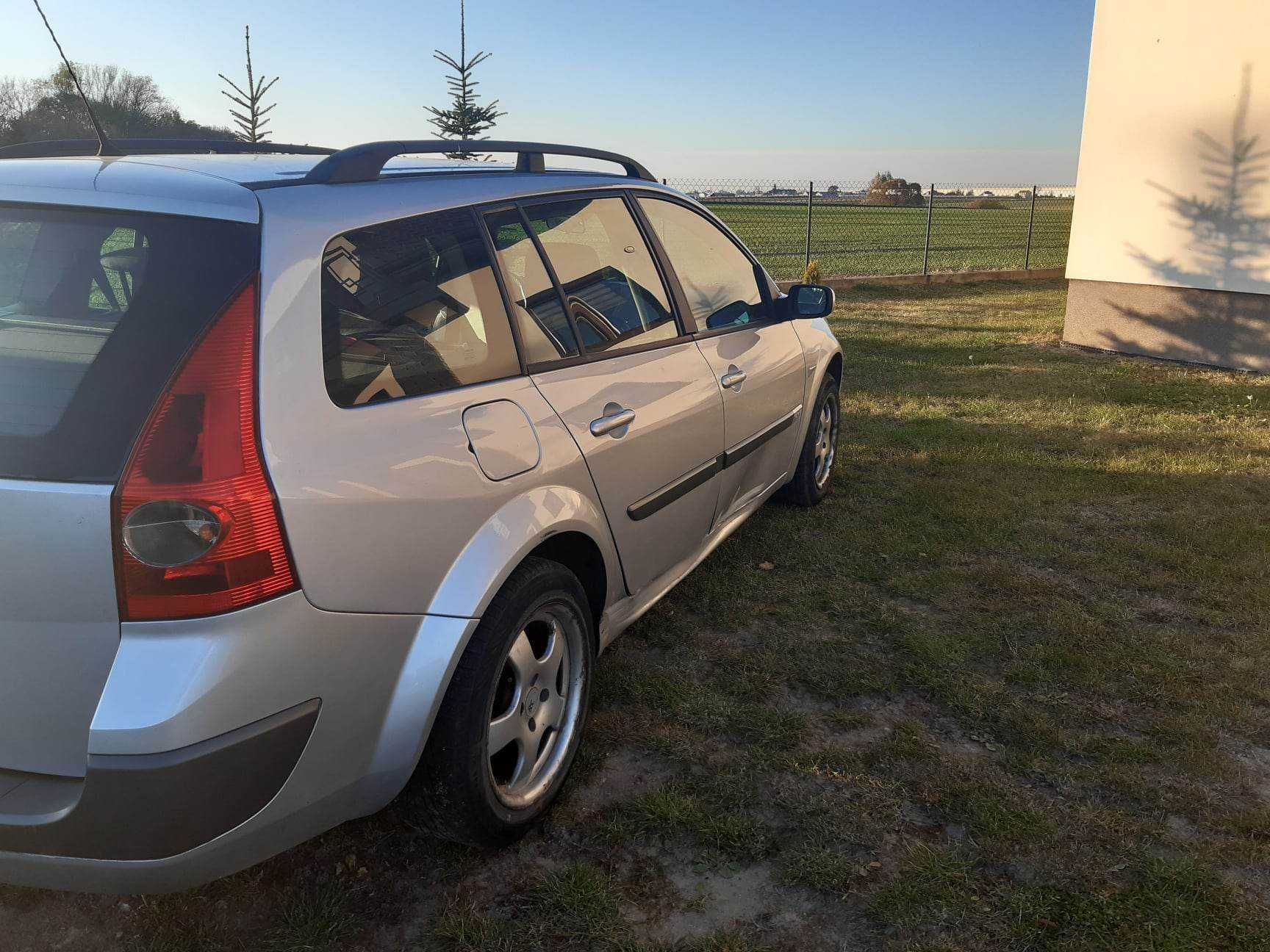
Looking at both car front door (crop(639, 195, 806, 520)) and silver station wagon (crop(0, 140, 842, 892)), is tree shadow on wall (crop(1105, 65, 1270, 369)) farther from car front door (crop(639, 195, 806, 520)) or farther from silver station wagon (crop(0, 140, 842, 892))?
silver station wagon (crop(0, 140, 842, 892))

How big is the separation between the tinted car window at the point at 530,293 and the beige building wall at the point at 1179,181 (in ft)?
27.5

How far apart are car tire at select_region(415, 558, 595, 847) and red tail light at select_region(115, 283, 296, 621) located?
1.99ft

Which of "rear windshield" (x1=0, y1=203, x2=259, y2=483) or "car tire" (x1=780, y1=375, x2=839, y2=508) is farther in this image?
"car tire" (x1=780, y1=375, x2=839, y2=508)

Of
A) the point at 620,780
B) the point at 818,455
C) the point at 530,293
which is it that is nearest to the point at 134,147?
the point at 530,293

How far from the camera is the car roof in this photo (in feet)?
6.34

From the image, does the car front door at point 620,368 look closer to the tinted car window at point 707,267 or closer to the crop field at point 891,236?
the tinted car window at point 707,267

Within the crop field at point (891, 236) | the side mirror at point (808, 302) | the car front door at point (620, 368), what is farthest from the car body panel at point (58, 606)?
the crop field at point (891, 236)

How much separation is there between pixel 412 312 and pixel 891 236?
2883 centimetres

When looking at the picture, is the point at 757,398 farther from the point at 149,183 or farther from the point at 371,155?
the point at 149,183

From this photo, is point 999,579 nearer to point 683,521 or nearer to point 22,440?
point 683,521

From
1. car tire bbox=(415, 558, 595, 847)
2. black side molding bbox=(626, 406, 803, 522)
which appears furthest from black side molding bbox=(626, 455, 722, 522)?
car tire bbox=(415, 558, 595, 847)

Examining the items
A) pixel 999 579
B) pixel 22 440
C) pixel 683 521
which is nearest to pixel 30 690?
pixel 22 440

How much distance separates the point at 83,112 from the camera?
763 inches

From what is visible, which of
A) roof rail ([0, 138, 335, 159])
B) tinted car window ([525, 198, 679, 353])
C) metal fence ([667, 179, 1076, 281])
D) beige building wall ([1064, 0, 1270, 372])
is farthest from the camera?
metal fence ([667, 179, 1076, 281])
